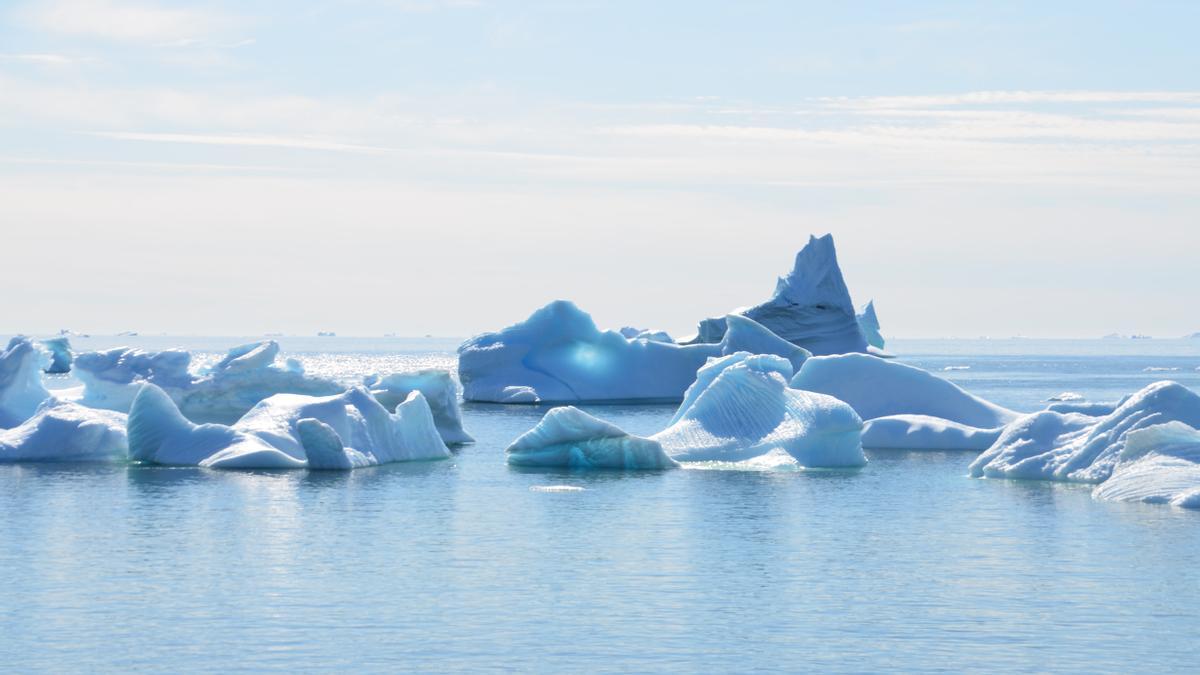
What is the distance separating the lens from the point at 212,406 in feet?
92.3

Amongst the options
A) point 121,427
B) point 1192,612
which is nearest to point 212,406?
point 121,427

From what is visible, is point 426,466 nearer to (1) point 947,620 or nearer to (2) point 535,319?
(1) point 947,620

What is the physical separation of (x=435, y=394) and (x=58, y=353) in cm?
4038

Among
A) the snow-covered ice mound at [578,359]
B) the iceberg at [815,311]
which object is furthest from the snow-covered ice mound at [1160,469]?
the iceberg at [815,311]

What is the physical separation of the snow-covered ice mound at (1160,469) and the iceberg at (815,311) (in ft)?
93.2

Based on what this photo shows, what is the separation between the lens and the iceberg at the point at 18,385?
27766 millimetres

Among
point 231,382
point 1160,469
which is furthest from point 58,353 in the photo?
point 1160,469

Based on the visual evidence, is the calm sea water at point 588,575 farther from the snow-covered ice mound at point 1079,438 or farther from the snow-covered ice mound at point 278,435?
the snow-covered ice mound at point 278,435

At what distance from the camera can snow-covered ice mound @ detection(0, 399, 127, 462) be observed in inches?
949

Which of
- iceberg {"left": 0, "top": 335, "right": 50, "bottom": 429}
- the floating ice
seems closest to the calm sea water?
the floating ice

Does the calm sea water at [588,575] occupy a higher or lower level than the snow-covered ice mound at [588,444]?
lower

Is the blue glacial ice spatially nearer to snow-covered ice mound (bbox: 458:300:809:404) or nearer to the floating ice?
the floating ice

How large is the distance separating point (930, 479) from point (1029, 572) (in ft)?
28.2

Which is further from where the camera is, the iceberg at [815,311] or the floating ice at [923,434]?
the iceberg at [815,311]
